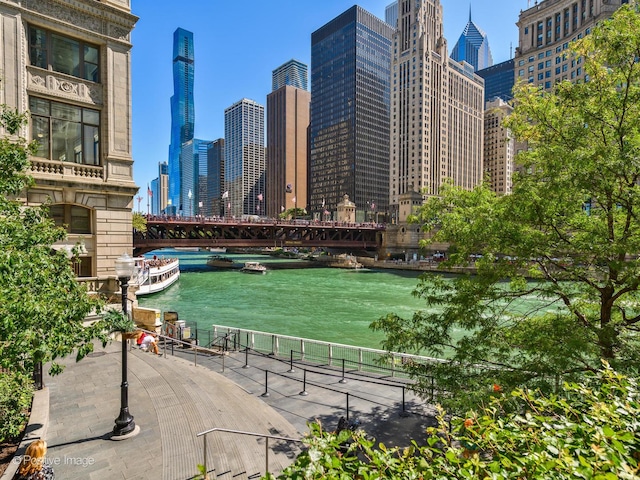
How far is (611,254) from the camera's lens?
779cm

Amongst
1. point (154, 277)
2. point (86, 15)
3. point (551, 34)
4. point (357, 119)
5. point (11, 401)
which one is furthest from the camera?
point (357, 119)

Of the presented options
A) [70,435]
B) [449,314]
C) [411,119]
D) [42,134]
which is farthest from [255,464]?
[411,119]

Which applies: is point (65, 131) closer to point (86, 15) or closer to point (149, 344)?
point (86, 15)

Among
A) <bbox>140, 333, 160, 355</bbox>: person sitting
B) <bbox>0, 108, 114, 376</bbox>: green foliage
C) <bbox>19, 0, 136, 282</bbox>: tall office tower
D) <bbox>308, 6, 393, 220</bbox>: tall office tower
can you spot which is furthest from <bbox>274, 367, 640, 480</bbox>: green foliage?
<bbox>308, 6, 393, 220</bbox>: tall office tower

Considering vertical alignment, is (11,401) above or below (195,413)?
above

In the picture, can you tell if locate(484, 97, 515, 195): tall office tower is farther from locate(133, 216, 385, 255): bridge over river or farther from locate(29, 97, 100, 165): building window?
locate(29, 97, 100, 165): building window

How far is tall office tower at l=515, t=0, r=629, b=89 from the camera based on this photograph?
8969cm

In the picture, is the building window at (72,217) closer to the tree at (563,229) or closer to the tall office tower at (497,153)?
the tree at (563,229)

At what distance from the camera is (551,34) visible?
9894cm

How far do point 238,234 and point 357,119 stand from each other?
128m

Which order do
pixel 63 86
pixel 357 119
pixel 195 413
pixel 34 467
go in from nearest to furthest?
pixel 34 467 → pixel 195 413 → pixel 63 86 → pixel 357 119

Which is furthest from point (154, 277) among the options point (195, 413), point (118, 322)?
point (118, 322)

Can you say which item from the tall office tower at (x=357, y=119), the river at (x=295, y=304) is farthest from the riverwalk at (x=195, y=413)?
the tall office tower at (x=357, y=119)

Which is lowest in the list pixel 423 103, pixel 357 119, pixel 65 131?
pixel 65 131
